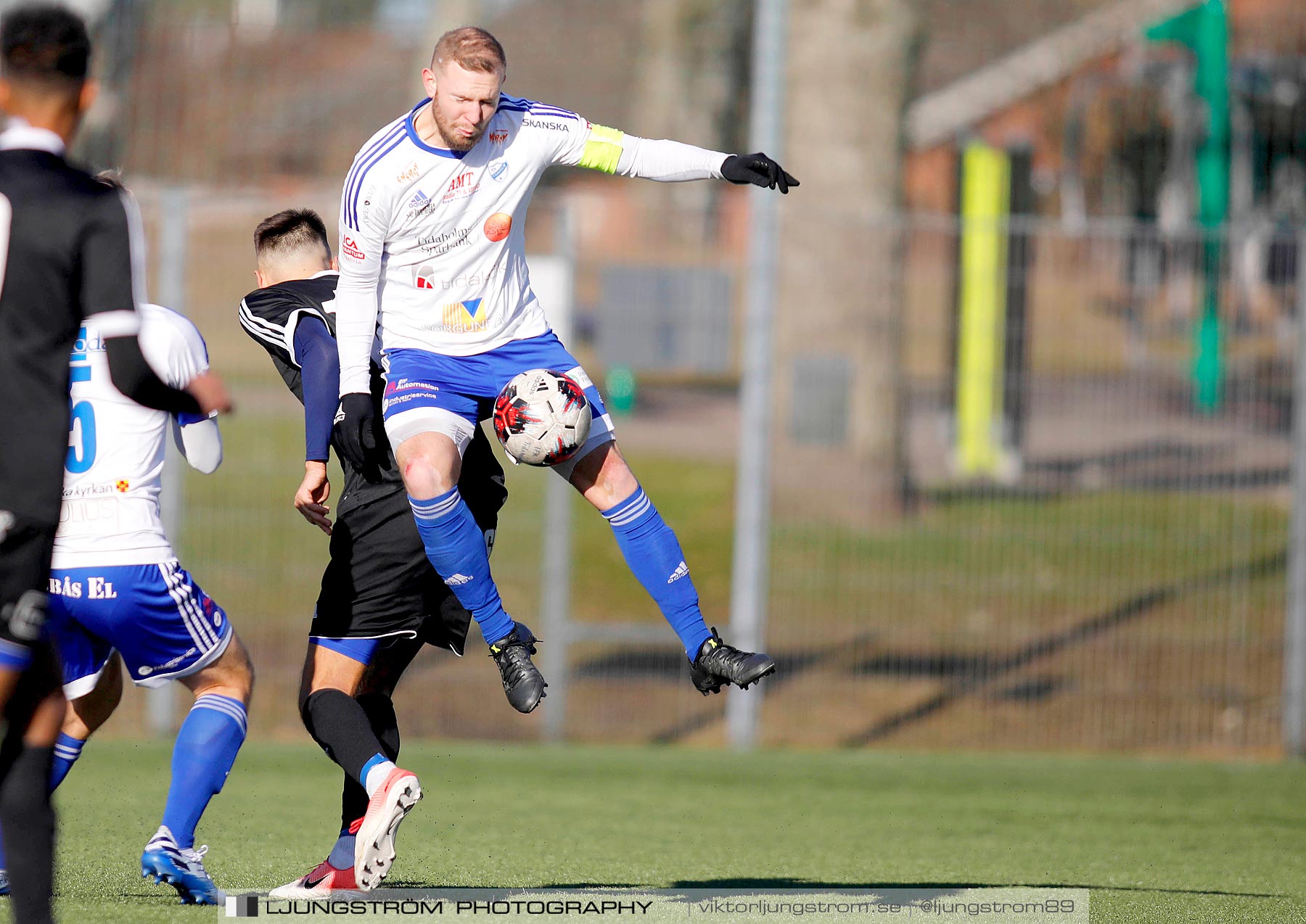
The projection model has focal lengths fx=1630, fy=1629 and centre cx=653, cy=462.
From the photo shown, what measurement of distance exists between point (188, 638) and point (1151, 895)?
336cm

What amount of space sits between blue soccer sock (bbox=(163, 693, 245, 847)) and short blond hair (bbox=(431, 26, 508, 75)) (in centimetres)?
209

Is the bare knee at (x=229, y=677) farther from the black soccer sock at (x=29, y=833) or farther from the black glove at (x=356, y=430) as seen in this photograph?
the black soccer sock at (x=29, y=833)

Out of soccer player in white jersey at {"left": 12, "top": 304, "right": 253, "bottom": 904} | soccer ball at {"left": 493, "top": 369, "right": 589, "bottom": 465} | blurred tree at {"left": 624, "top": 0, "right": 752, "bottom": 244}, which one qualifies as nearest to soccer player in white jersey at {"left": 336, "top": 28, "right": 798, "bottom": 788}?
soccer ball at {"left": 493, "top": 369, "right": 589, "bottom": 465}

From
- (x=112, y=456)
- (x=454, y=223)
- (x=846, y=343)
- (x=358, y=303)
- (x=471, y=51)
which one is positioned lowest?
(x=112, y=456)

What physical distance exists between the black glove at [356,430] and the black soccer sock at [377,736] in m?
0.79

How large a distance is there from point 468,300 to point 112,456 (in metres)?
1.26

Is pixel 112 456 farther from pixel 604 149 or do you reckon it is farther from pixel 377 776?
pixel 604 149

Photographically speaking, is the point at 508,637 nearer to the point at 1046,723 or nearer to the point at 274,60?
the point at 1046,723

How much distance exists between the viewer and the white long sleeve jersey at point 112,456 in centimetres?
462

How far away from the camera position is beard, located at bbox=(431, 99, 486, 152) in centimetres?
510

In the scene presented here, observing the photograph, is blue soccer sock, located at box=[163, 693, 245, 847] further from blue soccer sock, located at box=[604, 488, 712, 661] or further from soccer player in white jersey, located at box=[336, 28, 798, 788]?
blue soccer sock, located at box=[604, 488, 712, 661]

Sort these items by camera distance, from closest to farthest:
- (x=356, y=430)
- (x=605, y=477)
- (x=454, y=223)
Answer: (x=356, y=430)
(x=454, y=223)
(x=605, y=477)

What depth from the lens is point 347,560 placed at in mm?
5270

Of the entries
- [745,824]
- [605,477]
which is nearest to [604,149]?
[605,477]
